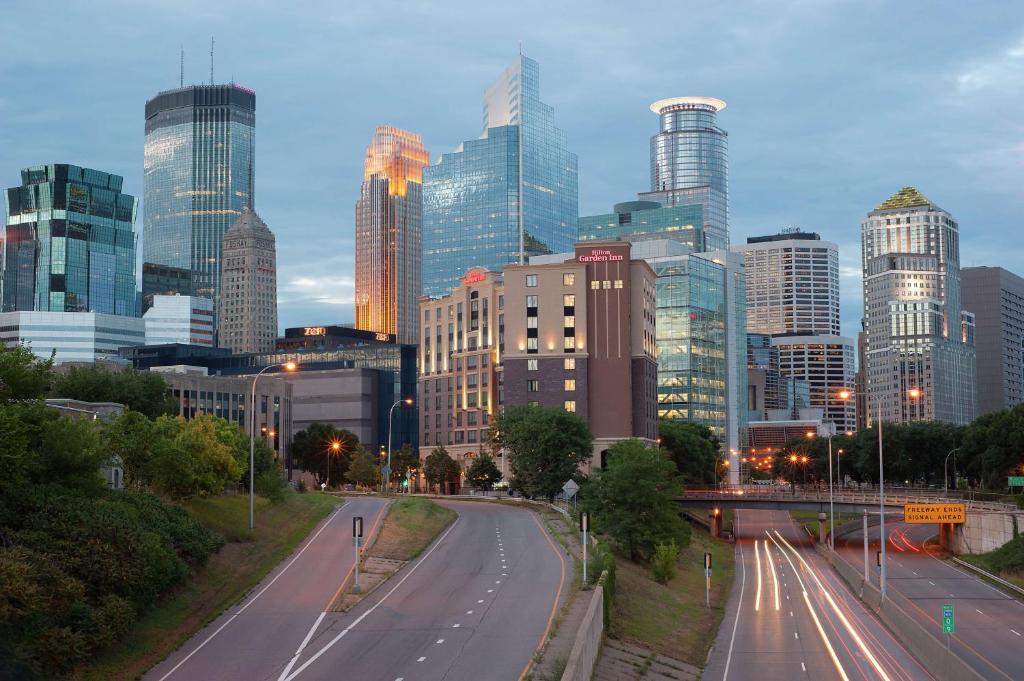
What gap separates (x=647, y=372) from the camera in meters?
199

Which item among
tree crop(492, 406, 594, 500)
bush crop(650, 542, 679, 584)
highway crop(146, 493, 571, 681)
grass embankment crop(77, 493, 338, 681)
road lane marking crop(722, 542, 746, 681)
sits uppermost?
tree crop(492, 406, 594, 500)

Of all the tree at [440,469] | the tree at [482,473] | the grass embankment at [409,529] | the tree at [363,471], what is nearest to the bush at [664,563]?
the grass embankment at [409,529]

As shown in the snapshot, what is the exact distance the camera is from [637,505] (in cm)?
9488

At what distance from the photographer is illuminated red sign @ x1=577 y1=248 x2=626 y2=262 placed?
194 metres

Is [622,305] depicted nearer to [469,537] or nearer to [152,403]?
[152,403]

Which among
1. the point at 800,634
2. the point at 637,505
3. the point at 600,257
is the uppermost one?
the point at 600,257

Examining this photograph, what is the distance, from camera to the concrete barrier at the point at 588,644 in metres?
41.2

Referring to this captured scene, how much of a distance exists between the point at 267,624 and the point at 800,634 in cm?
3678

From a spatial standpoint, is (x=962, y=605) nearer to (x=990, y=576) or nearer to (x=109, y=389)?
(x=990, y=576)

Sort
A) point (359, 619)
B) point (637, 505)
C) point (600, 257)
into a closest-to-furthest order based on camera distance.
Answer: point (359, 619), point (637, 505), point (600, 257)

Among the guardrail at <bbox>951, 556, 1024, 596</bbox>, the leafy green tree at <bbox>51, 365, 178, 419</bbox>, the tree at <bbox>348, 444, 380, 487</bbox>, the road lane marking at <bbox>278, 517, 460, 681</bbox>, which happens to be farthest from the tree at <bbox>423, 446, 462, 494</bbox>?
the road lane marking at <bbox>278, 517, 460, 681</bbox>

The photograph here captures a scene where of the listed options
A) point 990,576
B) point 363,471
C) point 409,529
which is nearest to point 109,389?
point 409,529

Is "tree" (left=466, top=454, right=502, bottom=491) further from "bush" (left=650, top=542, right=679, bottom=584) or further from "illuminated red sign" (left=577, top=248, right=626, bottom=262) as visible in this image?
"bush" (left=650, top=542, right=679, bottom=584)

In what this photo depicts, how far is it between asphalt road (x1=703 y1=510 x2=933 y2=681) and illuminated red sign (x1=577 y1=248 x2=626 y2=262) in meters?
77.8
